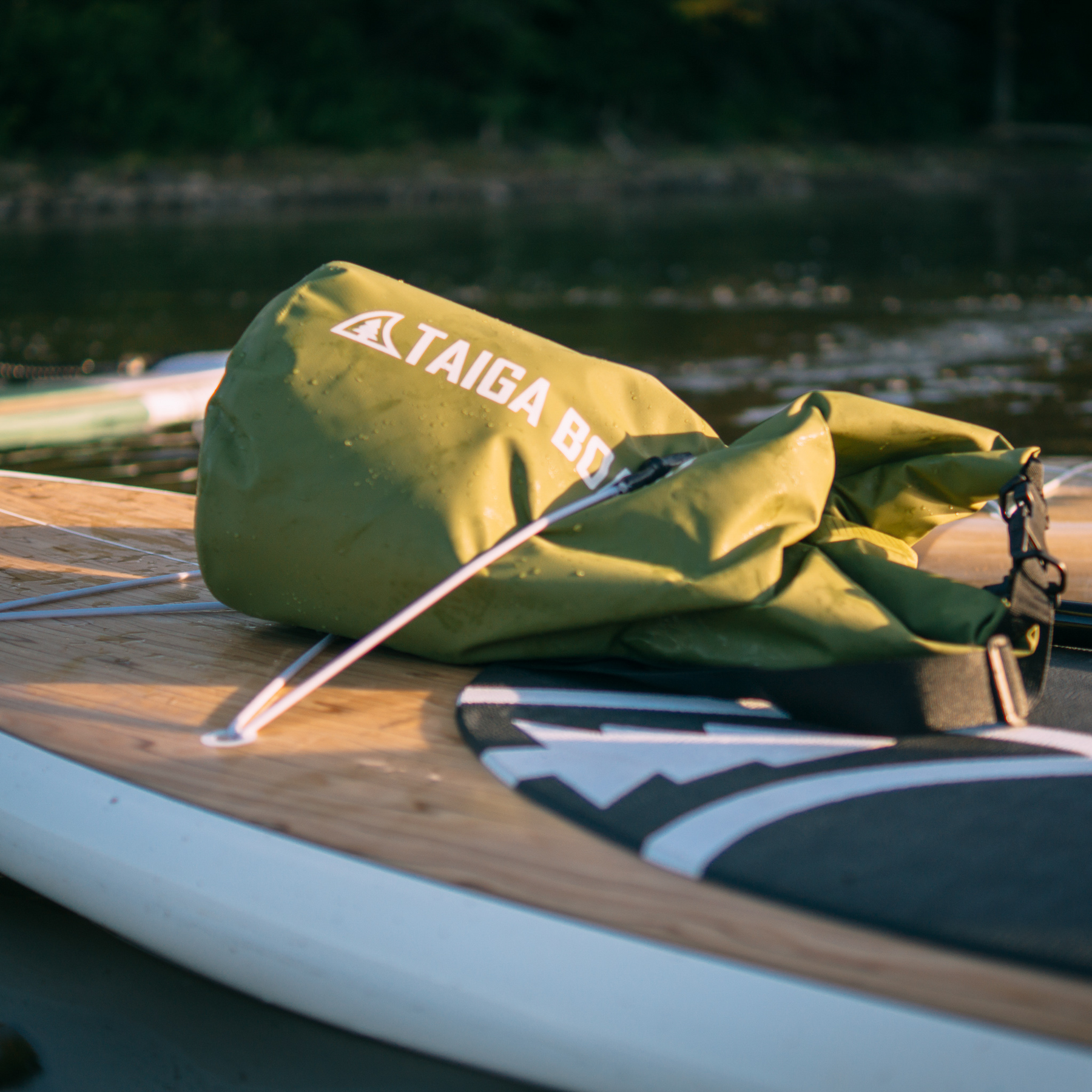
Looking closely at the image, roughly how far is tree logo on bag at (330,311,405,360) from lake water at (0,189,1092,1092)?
1.03 metres

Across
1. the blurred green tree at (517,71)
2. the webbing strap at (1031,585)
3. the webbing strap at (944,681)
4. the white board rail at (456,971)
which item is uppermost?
the blurred green tree at (517,71)

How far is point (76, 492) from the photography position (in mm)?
3002

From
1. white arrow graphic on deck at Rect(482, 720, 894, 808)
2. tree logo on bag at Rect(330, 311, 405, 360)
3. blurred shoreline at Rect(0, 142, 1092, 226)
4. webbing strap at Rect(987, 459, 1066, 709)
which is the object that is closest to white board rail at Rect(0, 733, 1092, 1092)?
white arrow graphic on deck at Rect(482, 720, 894, 808)

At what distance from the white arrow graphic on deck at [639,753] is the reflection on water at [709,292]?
129 inches

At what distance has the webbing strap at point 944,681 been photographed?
1.58 m

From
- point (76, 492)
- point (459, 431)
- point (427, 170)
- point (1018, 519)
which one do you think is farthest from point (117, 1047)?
point (427, 170)

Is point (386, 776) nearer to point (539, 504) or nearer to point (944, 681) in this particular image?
point (539, 504)

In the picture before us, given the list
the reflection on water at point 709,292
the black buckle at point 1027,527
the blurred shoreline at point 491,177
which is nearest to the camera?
the black buckle at point 1027,527

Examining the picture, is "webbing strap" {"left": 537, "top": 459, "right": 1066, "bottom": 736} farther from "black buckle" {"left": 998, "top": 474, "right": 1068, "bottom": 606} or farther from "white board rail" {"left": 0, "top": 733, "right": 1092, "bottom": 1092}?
"white board rail" {"left": 0, "top": 733, "right": 1092, "bottom": 1092}

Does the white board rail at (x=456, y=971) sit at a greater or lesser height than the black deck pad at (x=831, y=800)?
lesser

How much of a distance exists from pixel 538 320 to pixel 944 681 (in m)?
7.59

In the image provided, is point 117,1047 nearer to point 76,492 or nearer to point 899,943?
point 899,943

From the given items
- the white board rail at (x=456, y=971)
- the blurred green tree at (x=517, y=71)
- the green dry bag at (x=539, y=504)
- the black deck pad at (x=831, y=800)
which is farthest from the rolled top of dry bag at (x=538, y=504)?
the blurred green tree at (x=517, y=71)

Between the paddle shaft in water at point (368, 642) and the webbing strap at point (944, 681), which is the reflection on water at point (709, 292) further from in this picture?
the webbing strap at point (944, 681)
